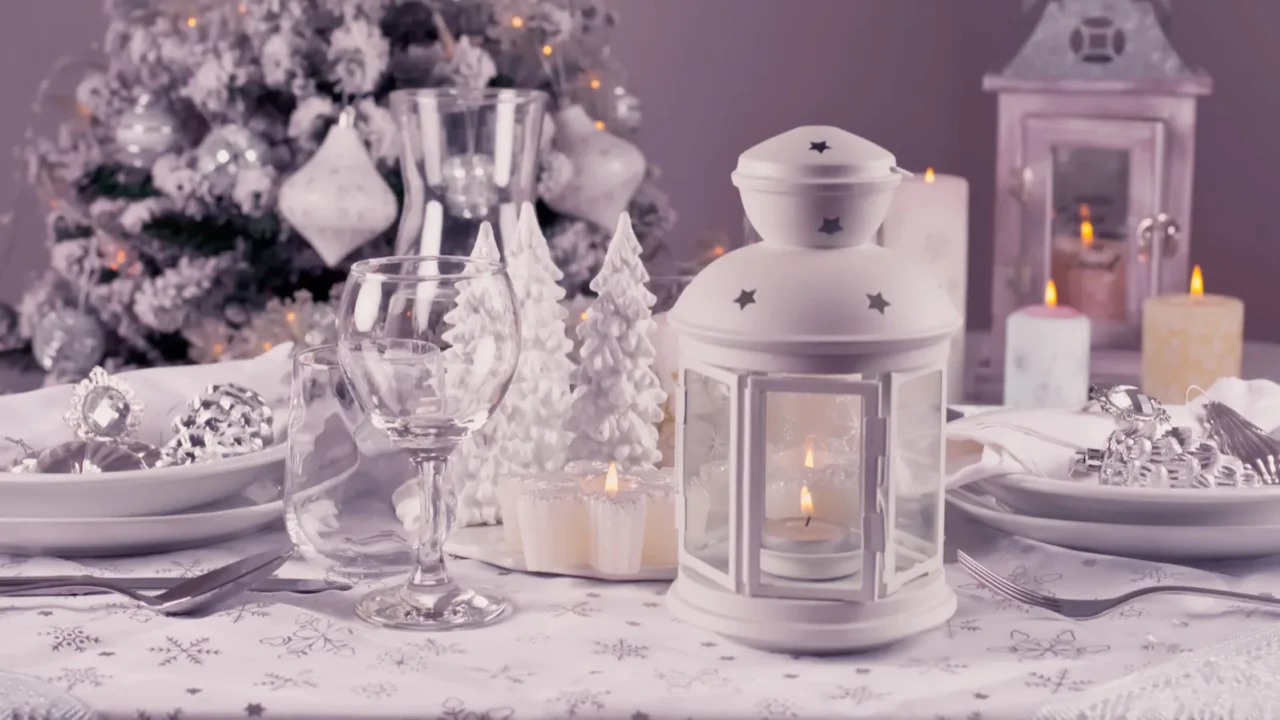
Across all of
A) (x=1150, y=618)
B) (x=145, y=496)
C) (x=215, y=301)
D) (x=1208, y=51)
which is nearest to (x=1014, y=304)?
(x=1208, y=51)

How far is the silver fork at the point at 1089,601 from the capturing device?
0.92 metres

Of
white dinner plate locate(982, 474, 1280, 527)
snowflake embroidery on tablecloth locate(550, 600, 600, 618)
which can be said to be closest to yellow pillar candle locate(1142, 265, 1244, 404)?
white dinner plate locate(982, 474, 1280, 527)

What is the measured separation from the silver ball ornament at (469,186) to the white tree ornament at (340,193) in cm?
81

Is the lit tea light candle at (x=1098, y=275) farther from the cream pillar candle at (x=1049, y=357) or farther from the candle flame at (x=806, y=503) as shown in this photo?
the candle flame at (x=806, y=503)

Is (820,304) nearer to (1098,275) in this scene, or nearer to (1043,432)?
(1043,432)

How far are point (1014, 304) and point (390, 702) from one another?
1.51 m

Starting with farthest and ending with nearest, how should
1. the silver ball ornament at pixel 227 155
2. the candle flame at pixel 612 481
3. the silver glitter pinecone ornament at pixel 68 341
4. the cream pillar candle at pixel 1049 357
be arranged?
1. the silver glitter pinecone ornament at pixel 68 341
2. the silver ball ornament at pixel 227 155
3. the cream pillar candle at pixel 1049 357
4. the candle flame at pixel 612 481

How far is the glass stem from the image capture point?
0.93 m

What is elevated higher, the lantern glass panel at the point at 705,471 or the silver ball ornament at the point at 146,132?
the silver ball ornament at the point at 146,132

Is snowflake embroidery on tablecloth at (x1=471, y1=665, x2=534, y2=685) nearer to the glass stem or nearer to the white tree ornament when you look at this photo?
the glass stem

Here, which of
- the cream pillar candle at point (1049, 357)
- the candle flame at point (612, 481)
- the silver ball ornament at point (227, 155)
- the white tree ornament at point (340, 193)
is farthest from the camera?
the silver ball ornament at point (227, 155)

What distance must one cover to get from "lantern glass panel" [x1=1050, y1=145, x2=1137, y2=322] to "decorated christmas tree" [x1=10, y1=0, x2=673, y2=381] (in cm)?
60

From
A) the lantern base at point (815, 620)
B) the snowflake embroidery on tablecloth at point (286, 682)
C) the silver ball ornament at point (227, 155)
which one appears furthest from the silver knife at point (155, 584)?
the silver ball ornament at point (227, 155)

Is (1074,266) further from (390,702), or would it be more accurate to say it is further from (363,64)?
(390,702)
